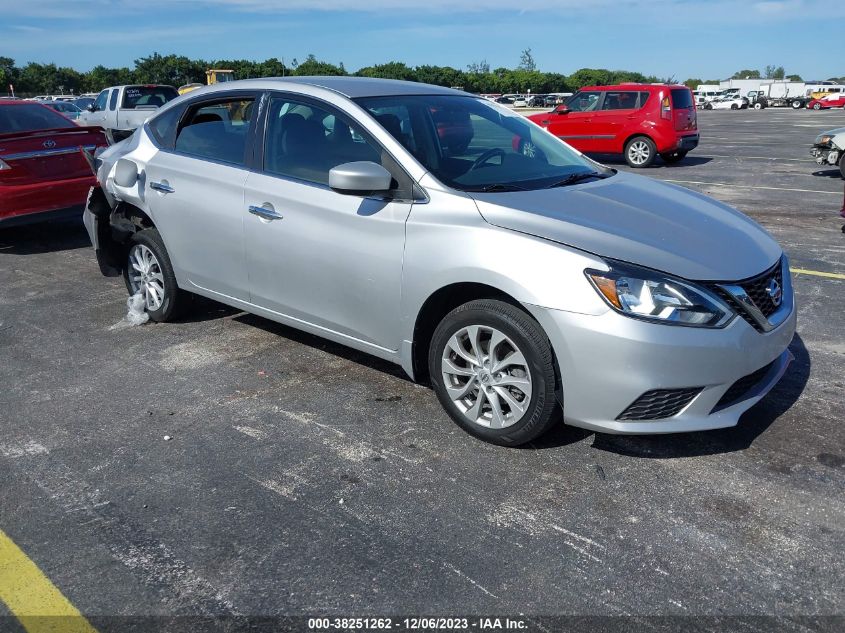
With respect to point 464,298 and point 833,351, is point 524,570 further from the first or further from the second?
point 833,351

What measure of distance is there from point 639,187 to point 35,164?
21.3ft

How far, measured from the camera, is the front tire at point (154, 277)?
521 centimetres

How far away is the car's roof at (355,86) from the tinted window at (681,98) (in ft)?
41.0

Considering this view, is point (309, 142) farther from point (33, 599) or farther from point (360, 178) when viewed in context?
point (33, 599)

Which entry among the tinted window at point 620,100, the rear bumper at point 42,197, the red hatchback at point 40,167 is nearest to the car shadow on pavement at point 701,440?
the red hatchback at point 40,167

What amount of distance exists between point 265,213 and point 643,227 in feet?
6.97

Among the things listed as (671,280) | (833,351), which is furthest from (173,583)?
(833,351)

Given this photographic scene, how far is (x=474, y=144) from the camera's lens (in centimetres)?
423

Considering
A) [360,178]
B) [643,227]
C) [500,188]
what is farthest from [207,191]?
[643,227]

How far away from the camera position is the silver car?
10.4 feet

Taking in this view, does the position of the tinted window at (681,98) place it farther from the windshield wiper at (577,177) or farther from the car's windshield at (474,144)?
the windshield wiper at (577,177)

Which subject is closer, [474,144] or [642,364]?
[642,364]

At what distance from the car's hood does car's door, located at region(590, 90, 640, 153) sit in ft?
42.4

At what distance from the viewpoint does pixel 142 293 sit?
5562mm
